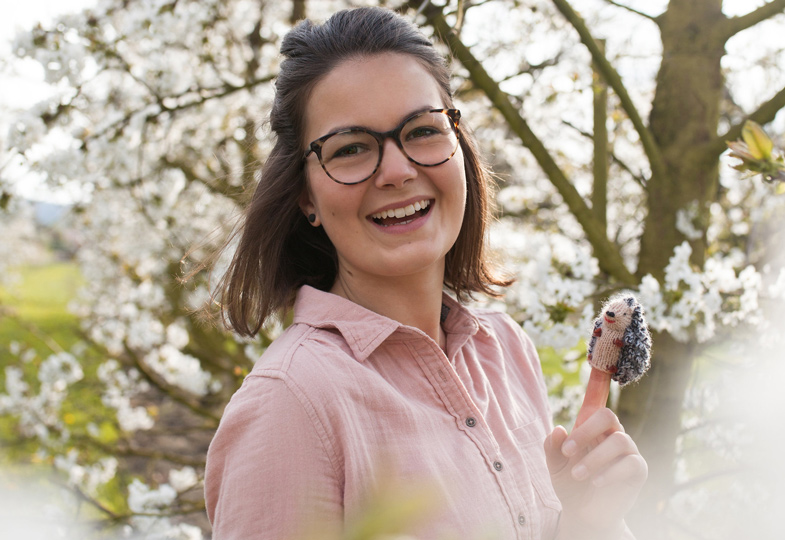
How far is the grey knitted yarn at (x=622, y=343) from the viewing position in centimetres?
125

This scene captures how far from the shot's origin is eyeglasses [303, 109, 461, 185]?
1.38m

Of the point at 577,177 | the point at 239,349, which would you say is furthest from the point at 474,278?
the point at 577,177

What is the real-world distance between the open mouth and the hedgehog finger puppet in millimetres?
451

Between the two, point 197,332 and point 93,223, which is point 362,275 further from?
point 93,223

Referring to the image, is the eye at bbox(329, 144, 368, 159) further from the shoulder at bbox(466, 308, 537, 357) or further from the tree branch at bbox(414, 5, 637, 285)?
the tree branch at bbox(414, 5, 637, 285)

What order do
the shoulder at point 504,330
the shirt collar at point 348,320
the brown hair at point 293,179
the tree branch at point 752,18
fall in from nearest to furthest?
1. the shirt collar at point 348,320
2. the brown hair at point 293,179
3. the shoulder at point 504,330
4. the tree branch at point 752,18

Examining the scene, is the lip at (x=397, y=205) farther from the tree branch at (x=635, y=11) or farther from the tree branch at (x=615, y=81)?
the tree branch at (x=635, y=11)

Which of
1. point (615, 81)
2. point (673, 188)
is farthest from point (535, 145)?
point (673, 188)

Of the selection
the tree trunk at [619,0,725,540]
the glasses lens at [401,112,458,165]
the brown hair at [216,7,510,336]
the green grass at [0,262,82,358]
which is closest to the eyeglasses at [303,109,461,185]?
the glasses lens at [401,112,458,165]

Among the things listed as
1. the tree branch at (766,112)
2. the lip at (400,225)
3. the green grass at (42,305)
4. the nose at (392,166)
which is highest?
the tree branch at (766,112)

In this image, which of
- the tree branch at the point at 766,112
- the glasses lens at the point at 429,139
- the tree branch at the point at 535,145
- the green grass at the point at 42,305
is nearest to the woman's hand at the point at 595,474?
the glasses lens at the point at 429,139

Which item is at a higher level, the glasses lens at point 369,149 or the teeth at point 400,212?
the glasses lens at point 369,149

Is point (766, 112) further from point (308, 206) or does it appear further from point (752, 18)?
point (308, 206)

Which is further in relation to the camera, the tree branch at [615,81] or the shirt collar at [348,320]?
the tree branch at [615,81]
